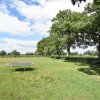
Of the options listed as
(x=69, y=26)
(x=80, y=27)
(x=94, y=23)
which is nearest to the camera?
(x=94, y=23)

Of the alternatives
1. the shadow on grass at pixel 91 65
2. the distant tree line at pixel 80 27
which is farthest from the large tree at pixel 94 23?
the shadow on grass at pixel 91 65

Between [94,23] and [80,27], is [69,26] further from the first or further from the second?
[94,23]

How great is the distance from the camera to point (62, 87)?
18.1 meters

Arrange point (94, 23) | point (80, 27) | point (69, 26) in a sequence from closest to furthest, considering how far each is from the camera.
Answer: point (94, 23), point (80, 27), point (69, 26)

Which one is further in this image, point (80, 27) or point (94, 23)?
point (80, 27)

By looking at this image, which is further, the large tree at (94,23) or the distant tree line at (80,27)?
the distant tree line at (80,27)

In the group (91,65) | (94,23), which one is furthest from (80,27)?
(91,65)

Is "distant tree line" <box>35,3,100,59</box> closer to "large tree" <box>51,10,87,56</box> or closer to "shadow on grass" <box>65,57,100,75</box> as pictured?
"large tree" <box>51,10,87,56</box>

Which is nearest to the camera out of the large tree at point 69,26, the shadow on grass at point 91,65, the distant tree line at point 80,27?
the shadow on grass at point 91,65

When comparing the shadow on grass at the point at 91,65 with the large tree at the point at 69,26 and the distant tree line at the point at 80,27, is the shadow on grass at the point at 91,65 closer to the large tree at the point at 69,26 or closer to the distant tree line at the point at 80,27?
the distant tree line at the point at 80,27

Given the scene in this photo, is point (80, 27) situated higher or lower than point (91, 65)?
higher

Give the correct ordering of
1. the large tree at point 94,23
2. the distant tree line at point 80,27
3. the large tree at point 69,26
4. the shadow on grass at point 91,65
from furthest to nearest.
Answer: the large tree at point 69,26, the distant tree line at point 80,27, the large tree at point 94,23, the shadow on grass at point 91,65

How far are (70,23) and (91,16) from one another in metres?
8.61

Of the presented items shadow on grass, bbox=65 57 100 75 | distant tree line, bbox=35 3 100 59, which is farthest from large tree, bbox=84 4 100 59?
shadow on grass, bbox=65 57 100 75
